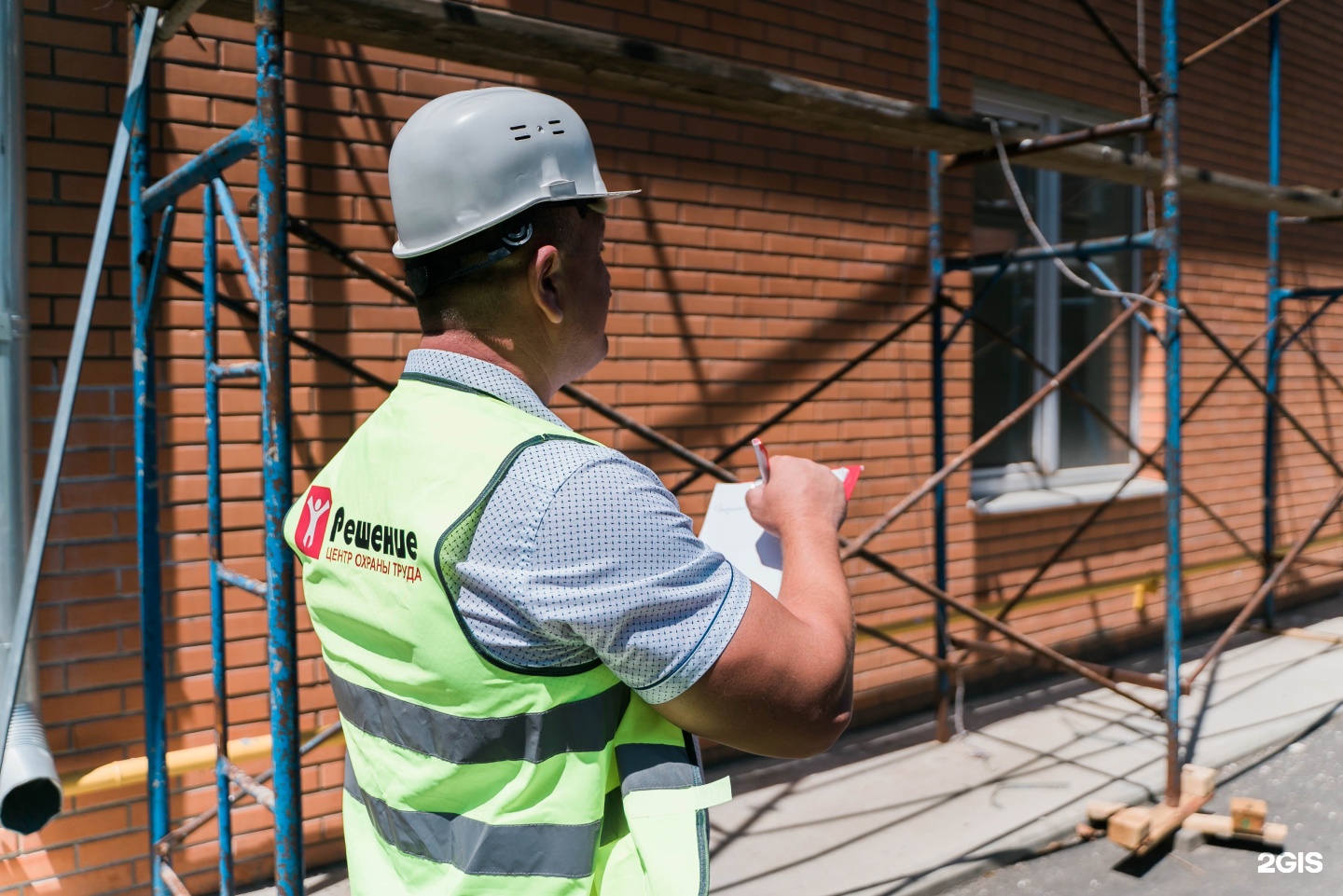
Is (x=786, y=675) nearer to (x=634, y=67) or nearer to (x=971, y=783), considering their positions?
(x=634, y=67)

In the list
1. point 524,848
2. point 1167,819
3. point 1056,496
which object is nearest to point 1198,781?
point 1167,819

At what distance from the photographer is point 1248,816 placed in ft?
13.0

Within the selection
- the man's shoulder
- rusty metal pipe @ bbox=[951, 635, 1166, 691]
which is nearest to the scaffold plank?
the man's shoulder

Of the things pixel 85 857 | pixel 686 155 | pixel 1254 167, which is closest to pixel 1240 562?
pixel 1254 167

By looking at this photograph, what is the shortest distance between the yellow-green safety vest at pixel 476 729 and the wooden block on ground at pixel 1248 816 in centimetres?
349

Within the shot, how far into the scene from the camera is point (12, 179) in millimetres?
2637

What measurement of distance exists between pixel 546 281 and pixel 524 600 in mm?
436

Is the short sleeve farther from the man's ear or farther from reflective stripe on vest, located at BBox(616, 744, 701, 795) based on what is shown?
the man's ear

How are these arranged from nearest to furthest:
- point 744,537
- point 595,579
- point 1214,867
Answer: point 595,579, point 744,537, point 1214,867

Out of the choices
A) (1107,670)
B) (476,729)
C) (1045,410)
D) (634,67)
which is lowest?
(1107,670)

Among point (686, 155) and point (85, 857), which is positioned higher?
point (686, 155)

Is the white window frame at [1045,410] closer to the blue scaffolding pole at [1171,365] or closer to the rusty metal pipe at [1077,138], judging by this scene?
the blue scaffolding pole at [1171,365]

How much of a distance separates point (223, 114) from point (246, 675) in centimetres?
179

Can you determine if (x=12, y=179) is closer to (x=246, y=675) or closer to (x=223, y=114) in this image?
(x=223, y=114)
